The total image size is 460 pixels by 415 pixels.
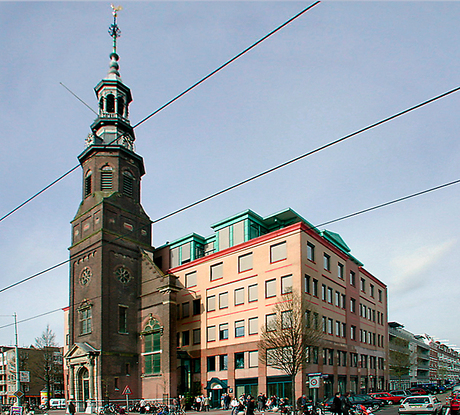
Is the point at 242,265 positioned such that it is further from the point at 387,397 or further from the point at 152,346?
the point at 387,397

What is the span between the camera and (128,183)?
2073 inches

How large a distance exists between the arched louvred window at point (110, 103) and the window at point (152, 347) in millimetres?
24625

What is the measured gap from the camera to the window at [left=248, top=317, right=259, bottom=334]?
43844 mm

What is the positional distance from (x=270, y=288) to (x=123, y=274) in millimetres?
15764

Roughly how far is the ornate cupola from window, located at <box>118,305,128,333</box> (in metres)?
18.0

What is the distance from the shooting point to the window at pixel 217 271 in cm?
4906

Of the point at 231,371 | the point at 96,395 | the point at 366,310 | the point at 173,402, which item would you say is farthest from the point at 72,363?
the point at 366,310

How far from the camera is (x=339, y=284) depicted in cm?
5025

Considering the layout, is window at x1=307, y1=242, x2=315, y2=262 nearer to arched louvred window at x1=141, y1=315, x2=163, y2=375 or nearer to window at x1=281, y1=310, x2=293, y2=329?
window at x1=281, y1=310, x2=293, y2=329

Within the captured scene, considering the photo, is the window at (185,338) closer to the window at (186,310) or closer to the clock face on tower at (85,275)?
the window at (186,310)

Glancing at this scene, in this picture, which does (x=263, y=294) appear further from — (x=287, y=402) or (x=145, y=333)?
(x=145, y=333)

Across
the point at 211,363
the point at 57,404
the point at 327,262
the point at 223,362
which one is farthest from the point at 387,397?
the point at 57,404

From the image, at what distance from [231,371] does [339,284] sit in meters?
14.8

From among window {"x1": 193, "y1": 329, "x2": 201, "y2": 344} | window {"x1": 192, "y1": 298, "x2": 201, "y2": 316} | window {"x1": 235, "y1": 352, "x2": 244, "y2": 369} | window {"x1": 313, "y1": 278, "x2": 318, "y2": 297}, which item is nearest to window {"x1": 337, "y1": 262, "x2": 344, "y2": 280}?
window {"x1": 313, "y1": 278, "x2": 318, "y2": 297}
